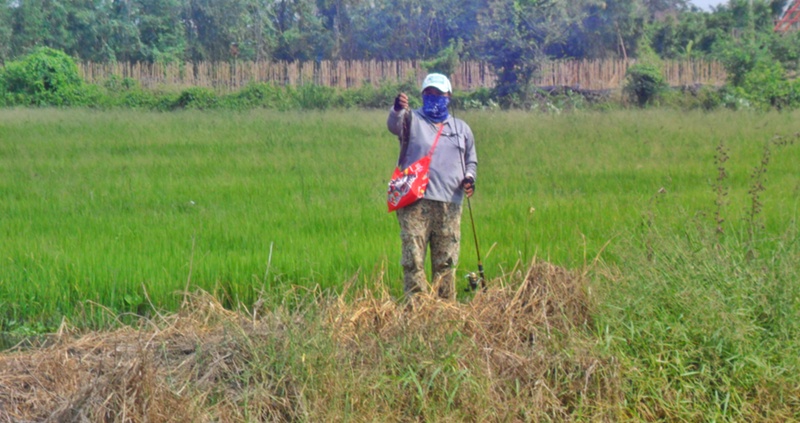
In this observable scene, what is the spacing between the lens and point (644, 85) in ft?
76.9

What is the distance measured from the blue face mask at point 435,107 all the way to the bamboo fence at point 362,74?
19590 millimetres

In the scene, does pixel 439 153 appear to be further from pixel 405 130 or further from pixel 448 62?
pixel 448 62

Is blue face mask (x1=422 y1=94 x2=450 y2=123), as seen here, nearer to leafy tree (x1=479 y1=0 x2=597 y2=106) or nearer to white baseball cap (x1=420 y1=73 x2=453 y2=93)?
white baseball cap (x1=420 y1=73 x2=453 y2=93)

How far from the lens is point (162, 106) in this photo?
82.2 ft

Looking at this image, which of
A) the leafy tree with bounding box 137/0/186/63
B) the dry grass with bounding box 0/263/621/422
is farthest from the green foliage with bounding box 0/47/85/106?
the dry grass with bounding box 0/263/621/422

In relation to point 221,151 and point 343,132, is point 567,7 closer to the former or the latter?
point 343,132

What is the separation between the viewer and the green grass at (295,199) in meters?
6.46

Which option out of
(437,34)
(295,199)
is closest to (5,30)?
(437,34)

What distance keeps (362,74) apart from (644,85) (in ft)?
32.7

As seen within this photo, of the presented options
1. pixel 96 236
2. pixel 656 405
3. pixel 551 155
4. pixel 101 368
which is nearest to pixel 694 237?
pixel 656 405

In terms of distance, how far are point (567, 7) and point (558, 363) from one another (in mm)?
22063

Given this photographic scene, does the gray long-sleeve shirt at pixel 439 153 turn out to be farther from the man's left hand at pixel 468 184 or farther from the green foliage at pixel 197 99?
the green foliage at pixel 197 99

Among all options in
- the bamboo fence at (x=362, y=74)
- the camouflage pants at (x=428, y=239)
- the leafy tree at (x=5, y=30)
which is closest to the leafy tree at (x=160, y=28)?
the bamboo fence at (x=362, y=74)

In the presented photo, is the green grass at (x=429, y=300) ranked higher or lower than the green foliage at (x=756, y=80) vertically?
lower
